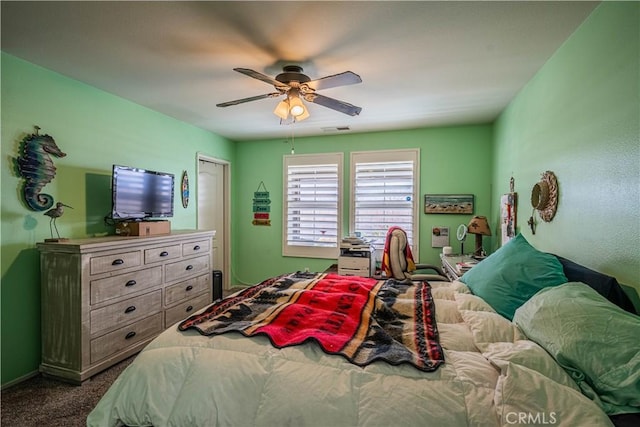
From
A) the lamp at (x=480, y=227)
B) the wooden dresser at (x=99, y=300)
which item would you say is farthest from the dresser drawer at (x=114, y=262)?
the lamp at (x=480, y=227)

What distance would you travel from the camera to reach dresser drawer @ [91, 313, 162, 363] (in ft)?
7.96

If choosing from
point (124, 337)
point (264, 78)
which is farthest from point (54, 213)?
point (264, 78)

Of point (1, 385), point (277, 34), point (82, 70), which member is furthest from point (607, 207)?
point (1, 385)

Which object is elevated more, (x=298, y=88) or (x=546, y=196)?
(x=298, y=88)

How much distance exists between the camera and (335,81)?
2.06 meters

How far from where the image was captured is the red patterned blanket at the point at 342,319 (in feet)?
4.42

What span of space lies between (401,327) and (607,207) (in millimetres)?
1221

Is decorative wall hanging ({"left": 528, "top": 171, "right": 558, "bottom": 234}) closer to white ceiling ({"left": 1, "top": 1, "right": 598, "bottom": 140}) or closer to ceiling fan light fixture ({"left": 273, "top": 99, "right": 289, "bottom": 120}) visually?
white ceiling ({"left": 1, "top": 1, "right": 598, "bottom": 140})

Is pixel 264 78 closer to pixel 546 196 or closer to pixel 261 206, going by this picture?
pixel 546 196

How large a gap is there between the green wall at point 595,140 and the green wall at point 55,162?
3.78 m

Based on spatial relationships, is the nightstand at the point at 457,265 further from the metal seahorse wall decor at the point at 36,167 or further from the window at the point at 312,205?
the metal seahorse wall decor at the point at 36,167

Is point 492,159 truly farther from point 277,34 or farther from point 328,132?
point 277,34

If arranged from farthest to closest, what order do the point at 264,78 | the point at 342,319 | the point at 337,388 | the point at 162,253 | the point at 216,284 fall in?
the point at 216,284 < the point at 162,253 < the point at 264,78 < the point at 342,319 < the point at 337,388

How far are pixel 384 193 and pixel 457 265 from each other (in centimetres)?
164
